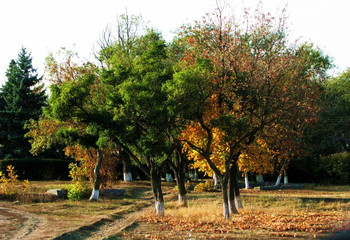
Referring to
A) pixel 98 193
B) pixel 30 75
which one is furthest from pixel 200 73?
pixel 30 75

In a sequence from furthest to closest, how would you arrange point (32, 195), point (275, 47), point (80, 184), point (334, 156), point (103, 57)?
1. point (334, 156)
2. point (103, 57)
3. point (80, 184)
4. point (32, 195)
5. point (275, 47)

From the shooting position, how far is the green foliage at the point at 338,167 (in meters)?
40.7

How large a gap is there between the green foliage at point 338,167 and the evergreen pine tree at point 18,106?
27.5 m

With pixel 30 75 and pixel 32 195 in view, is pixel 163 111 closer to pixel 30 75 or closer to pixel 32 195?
pixel 32 195

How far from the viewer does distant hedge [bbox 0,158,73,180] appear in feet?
124

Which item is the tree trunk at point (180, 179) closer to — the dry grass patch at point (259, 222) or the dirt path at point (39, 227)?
the dry grass patch at point (259, 222)

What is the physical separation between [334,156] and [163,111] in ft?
95.3

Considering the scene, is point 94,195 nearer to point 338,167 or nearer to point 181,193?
point 181,193

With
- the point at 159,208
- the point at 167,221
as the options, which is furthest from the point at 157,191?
the point at 167,221

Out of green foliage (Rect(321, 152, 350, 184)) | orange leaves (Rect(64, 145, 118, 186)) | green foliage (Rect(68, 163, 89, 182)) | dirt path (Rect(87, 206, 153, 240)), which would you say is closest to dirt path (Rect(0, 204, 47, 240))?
dirt path (Rect(87, 206, 153, 240))

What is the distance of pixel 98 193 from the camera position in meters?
26.6

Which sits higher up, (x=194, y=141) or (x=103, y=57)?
(x=103, y=57)

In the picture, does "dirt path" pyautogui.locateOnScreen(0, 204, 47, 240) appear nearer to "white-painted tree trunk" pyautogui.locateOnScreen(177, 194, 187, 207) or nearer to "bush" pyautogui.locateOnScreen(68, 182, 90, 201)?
"bush" pyautogui.locateOnScreen(68, 182, 90, 201)

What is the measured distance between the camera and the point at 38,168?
127 ft
